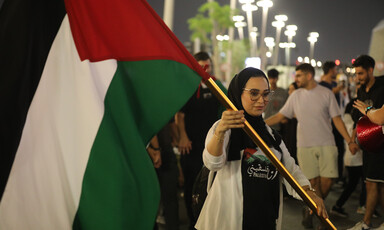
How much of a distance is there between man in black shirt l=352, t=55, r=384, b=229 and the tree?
47.5 m

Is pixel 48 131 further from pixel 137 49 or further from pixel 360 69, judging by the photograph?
pixel 360 69

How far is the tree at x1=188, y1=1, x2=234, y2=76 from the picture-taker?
5678 cm

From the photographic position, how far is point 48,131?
131 inches

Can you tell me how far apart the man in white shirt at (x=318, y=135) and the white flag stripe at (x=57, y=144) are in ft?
16.8

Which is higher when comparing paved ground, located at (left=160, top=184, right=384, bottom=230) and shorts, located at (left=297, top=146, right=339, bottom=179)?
shorts, located at (left=297, top=146, right=339, bottom=179)

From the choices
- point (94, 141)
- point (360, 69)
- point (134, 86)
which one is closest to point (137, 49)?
point (134, 86)

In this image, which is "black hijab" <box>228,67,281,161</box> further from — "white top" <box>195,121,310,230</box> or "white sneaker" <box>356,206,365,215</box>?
"white sneaker" <box>356,206,365,215</box>

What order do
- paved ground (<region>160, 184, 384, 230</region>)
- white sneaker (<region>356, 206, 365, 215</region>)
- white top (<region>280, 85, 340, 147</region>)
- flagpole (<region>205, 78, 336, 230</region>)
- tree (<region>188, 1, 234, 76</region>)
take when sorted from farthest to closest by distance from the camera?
tree (<region>188, 1, 234, 76</region>) → white sneaker (<region>356, 206, 365, 215</region>) → white top (<region>280, 85, 340, 147</region>) → paved ground (<region>160, 184, 384, 230</region>) → flagpole (<region>205, 78, 336, 230</region>)

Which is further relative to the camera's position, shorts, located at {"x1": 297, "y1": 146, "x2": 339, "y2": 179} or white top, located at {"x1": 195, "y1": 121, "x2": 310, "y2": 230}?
shorts, located at {"x1": 297, "y1": 146, "x2": 339, "y2": 179}

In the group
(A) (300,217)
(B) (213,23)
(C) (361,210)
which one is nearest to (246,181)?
(A) (300,217)

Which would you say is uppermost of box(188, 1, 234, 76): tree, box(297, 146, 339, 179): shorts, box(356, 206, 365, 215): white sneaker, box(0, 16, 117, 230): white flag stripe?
box(188, 1, 234, 76): tree

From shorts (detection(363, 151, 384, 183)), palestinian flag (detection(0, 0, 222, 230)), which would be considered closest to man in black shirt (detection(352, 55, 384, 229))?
shorts (detection(363, 151, 384, 183))

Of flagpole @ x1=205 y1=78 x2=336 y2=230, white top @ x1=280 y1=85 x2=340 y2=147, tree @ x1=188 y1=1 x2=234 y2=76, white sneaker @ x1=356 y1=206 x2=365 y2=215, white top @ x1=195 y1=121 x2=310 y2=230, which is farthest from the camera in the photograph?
tree @ x1=188 y1=1 x2=234 y2=76

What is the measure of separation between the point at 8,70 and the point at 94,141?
0.68m
